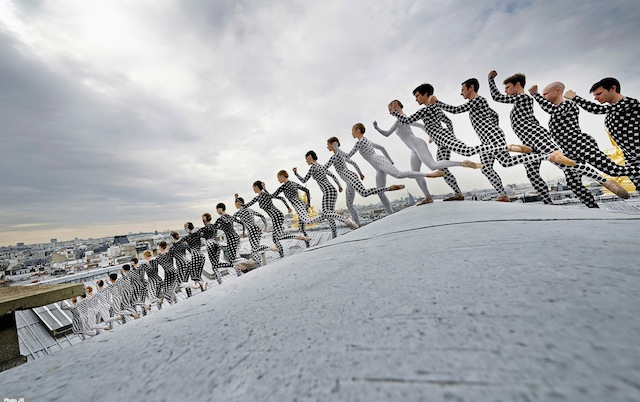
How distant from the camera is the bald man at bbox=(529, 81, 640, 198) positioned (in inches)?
116

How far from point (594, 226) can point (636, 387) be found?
1656mm

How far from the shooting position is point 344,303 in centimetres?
87

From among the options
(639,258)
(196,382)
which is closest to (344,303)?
(196,382)

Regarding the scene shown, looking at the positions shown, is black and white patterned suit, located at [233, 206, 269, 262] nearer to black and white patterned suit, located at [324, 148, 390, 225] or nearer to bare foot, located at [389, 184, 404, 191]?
black and white patterned suit, located at [324, 148, 390, 225]

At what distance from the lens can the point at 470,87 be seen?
13.3 ft

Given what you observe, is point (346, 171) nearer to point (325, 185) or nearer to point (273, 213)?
point (325, 185)

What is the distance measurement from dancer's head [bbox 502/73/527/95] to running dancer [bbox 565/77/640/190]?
0.86 m

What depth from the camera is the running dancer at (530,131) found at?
11.8ft

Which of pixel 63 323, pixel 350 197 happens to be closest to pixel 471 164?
pixel 350 197

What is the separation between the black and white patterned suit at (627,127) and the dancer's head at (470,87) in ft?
4.99

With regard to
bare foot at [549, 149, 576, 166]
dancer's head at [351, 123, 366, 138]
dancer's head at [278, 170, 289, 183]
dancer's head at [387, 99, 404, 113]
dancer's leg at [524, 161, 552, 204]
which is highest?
dancer's head at [387, 99, 404, 113]

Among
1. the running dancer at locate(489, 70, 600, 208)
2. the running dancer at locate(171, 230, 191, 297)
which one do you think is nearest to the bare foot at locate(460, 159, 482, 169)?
the running dancer at locate(489, 70, 600, 208)

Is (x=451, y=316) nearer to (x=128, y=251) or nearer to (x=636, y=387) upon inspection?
(x=636, y=387)

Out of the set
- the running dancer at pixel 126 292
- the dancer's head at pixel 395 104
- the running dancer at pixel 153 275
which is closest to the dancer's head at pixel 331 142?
the dancer's head at pixel 395 104
